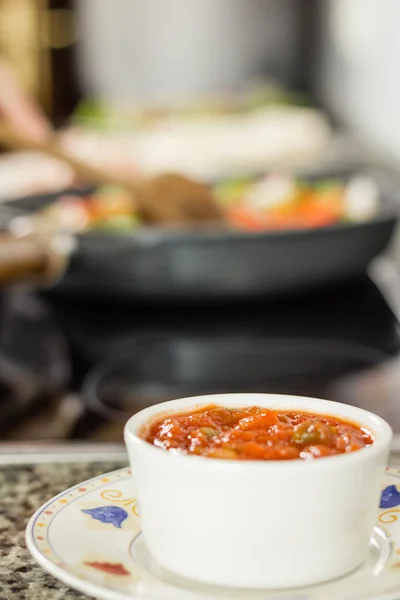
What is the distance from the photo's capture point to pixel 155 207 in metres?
1.43

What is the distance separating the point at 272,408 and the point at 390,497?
0.10m

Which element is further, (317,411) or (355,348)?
(355,348)

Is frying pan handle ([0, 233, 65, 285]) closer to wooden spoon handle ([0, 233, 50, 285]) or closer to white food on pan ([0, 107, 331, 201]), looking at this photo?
wooden spoon handle ([0, 233, 50, 285])

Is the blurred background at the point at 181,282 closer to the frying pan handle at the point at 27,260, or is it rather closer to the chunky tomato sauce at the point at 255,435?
the frying pan handle at the point at 27,260

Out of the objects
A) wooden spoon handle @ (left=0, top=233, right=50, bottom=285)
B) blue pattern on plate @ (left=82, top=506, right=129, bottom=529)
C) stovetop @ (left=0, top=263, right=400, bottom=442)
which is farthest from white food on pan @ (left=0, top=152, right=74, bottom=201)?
blue pattern on plate @ (left=82, top=506, right=129, bottom=529)

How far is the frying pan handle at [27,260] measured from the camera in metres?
1.04

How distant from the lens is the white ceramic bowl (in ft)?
1.73

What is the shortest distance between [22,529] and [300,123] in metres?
2.33

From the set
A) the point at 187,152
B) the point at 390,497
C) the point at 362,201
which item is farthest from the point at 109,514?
the point at 187,152

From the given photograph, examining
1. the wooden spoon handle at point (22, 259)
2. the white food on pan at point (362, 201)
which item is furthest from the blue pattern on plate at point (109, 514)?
the white food on pan at point (362, 201)

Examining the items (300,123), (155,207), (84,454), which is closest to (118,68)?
(300,123)

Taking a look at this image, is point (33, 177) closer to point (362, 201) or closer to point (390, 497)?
point (362, 201)

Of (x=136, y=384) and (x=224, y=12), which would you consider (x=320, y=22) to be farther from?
(x=136, y=384)

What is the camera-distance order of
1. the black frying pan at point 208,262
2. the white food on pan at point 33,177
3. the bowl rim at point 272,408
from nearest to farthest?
the bowl rim at point 272,408
the black frying pan at point 208,262
the white food on pan at point 33,177
